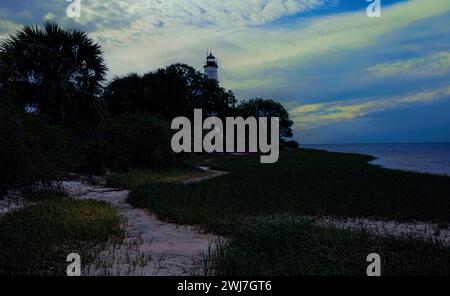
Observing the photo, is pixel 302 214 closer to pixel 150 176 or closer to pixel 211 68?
pixel 150 176

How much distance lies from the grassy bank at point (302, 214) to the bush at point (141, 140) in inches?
336

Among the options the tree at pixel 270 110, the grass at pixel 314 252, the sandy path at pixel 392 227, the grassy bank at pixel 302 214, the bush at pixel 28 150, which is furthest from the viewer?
the tree at pixel 270 110

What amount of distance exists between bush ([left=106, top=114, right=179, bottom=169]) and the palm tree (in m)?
2.86

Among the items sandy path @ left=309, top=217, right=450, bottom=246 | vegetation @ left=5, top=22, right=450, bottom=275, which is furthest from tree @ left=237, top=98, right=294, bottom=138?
sandy path @ left=309, top=217, right=450, bottom=246

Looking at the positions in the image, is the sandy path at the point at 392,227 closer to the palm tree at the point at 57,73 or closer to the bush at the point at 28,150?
the bush at the point at 28,150

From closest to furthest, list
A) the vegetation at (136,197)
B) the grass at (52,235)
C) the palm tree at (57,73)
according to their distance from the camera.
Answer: the grass at (52,235) < the vegetation at (136,197) < the palm tree at (57,73)

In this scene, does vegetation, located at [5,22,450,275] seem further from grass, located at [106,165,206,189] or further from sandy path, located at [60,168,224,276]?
sandy path, located at [60,168,224,276]

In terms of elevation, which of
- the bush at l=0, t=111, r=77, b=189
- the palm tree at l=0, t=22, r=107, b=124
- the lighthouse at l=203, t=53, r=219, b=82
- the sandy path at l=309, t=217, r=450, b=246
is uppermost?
the lighthouse at l=203, t=53, r=219, b=82

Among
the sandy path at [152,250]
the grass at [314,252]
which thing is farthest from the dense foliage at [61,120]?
the grass at [314,252]

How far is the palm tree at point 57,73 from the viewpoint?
2172 cm

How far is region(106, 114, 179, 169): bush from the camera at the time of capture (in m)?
25.9

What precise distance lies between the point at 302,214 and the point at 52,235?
672 cm

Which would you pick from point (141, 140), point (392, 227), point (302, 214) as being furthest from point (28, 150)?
point (141, 140)

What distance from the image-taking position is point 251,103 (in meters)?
85.2
